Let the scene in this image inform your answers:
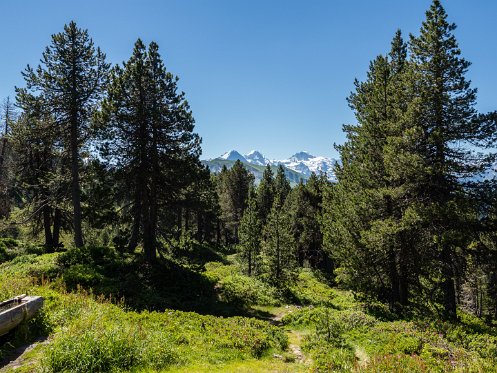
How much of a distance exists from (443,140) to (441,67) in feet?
12.3

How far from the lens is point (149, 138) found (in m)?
20.6

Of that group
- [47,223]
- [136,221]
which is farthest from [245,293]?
[47,223]

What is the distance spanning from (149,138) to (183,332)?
13.4 m

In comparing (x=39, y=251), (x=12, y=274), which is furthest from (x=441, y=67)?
(x=39, y=251)

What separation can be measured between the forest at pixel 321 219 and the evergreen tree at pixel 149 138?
91 mm

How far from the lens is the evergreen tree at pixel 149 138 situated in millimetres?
19906

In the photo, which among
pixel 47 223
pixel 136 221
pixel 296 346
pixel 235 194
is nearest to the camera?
pixel 296 346

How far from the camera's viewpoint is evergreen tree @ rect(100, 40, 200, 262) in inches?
784

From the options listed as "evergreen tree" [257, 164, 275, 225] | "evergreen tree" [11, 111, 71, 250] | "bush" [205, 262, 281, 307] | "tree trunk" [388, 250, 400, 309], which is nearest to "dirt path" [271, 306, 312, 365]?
"bush" [205, 262, 281, 307]

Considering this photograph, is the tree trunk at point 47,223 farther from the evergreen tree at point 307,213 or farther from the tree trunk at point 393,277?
the evergreen tree at point 307,213

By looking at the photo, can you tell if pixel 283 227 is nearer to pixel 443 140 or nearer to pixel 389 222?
pixel 389 222

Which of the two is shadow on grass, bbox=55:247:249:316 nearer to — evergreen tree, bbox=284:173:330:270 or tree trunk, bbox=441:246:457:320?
tree trunk, bbox=441:246:457:320

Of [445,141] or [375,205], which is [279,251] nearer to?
[375,205]

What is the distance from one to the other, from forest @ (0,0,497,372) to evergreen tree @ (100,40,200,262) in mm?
91
